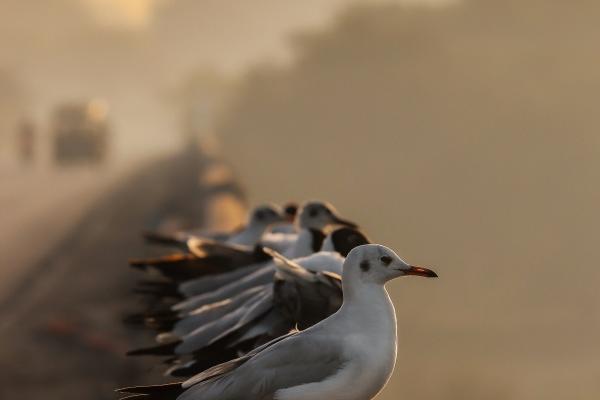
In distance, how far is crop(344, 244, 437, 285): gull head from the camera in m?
5.49

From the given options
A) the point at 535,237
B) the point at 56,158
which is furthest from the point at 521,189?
the point at 56,158

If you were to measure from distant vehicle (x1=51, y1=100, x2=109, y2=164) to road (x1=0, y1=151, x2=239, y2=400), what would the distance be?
36.7 meters

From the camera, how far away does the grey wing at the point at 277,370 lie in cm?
A: 528

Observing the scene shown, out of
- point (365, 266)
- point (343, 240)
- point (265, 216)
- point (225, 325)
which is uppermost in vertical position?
point (365, 266)

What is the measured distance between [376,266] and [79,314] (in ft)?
47.4

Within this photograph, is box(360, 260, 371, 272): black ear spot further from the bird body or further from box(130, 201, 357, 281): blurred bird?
box(130, 201, 357, 281): blurred bird

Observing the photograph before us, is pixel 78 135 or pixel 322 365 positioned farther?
pixel 78 135

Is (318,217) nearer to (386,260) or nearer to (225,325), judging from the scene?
(225,325)

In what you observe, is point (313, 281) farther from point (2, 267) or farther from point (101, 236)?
point (101, 236)

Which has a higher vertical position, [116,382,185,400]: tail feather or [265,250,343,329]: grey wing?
[265,250,343,329]: grey wing

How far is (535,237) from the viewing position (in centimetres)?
17212

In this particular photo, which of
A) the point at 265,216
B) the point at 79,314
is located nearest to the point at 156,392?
the point at 265,216

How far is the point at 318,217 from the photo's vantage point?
10688 millimetres

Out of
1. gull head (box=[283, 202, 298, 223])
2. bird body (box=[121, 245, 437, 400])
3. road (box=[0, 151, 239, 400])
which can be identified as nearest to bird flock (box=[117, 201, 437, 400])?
bird body (box=[121, 245, 437, 400])
